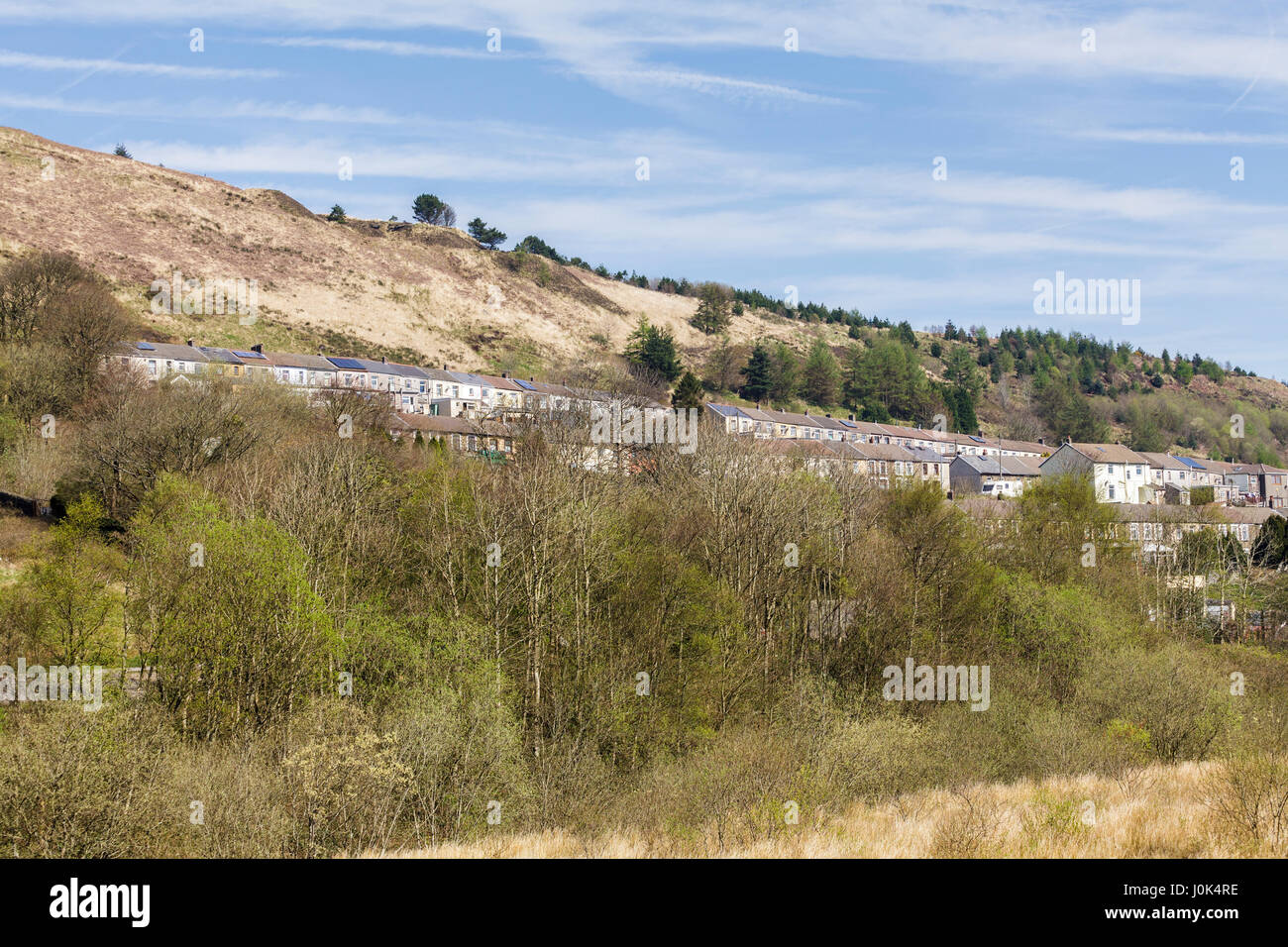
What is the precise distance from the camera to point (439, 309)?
138 m

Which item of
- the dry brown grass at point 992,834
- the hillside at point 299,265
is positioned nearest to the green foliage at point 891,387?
the hillside at point 299,265

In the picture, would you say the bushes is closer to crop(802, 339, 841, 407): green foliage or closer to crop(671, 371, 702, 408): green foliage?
crop(671, 371, 702, 408): green foliage

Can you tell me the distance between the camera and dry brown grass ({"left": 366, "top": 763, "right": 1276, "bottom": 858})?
578 inches

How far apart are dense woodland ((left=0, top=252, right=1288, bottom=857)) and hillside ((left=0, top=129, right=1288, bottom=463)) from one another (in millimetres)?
62139

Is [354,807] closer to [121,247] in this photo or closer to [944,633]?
[944,633]

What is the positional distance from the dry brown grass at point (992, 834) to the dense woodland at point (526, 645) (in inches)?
16.3

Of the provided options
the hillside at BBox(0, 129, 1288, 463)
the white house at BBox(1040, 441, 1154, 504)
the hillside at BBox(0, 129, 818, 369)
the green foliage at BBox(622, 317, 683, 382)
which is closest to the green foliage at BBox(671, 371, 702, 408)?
the hillside at BBox(0, 129, 1288, 463)

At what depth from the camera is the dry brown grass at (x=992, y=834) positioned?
1469 centimetres

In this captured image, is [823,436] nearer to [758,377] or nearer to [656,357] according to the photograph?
[758,377]

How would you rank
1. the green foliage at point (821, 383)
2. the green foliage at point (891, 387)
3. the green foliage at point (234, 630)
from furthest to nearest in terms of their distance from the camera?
1. the green foliage at point (891, 387)
2. the green foliage at point (821, 383)
3. the green foliage at point (234, 630)

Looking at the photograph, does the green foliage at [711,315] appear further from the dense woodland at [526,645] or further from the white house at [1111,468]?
Answer: the dense woodland at [526,645]
